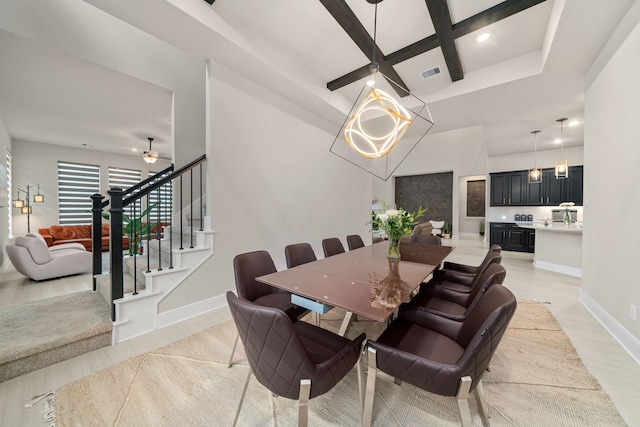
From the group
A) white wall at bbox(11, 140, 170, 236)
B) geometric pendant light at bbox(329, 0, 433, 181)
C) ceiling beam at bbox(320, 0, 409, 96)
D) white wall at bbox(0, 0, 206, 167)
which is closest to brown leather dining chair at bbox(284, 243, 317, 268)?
geometric pendant light at bbox(329, 0, 433, 181)

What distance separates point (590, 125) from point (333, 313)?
389 cm

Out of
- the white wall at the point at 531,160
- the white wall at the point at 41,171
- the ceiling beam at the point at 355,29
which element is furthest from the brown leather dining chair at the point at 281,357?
the white wall at the point at 531,160

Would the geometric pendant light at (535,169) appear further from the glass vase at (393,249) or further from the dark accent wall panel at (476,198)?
the glass vase at (393,249)

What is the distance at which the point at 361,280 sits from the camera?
1783mm

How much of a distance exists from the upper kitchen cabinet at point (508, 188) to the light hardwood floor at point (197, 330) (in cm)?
423

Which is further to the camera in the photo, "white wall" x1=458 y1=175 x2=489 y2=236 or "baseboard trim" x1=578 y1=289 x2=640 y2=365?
"white wall" x1=458 y1=175 x2=489 y2=236

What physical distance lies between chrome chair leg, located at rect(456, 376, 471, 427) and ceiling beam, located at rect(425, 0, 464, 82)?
9.71ft

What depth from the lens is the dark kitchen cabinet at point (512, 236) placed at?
21.6ft

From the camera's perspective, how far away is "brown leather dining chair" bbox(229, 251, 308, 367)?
1946 mm

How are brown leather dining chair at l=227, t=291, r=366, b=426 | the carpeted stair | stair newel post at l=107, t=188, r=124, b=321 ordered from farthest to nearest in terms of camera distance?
stair newel post at l=107, t=188, r=124, b=321 < the carpeted stair < brown leather dining chair at l=227, t=291, r=366, b=426

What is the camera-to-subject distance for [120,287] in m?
2.18

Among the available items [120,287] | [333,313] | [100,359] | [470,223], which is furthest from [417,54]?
[470,223]

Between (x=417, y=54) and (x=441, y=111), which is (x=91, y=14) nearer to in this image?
(x=417, y=54)

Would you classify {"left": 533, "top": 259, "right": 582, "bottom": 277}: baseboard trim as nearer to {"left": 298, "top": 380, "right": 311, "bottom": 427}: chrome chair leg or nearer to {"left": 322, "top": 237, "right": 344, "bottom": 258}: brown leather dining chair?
{"left": 322, "top": 237, "right": 344, "bottom": 258}: brown leather dining chair
